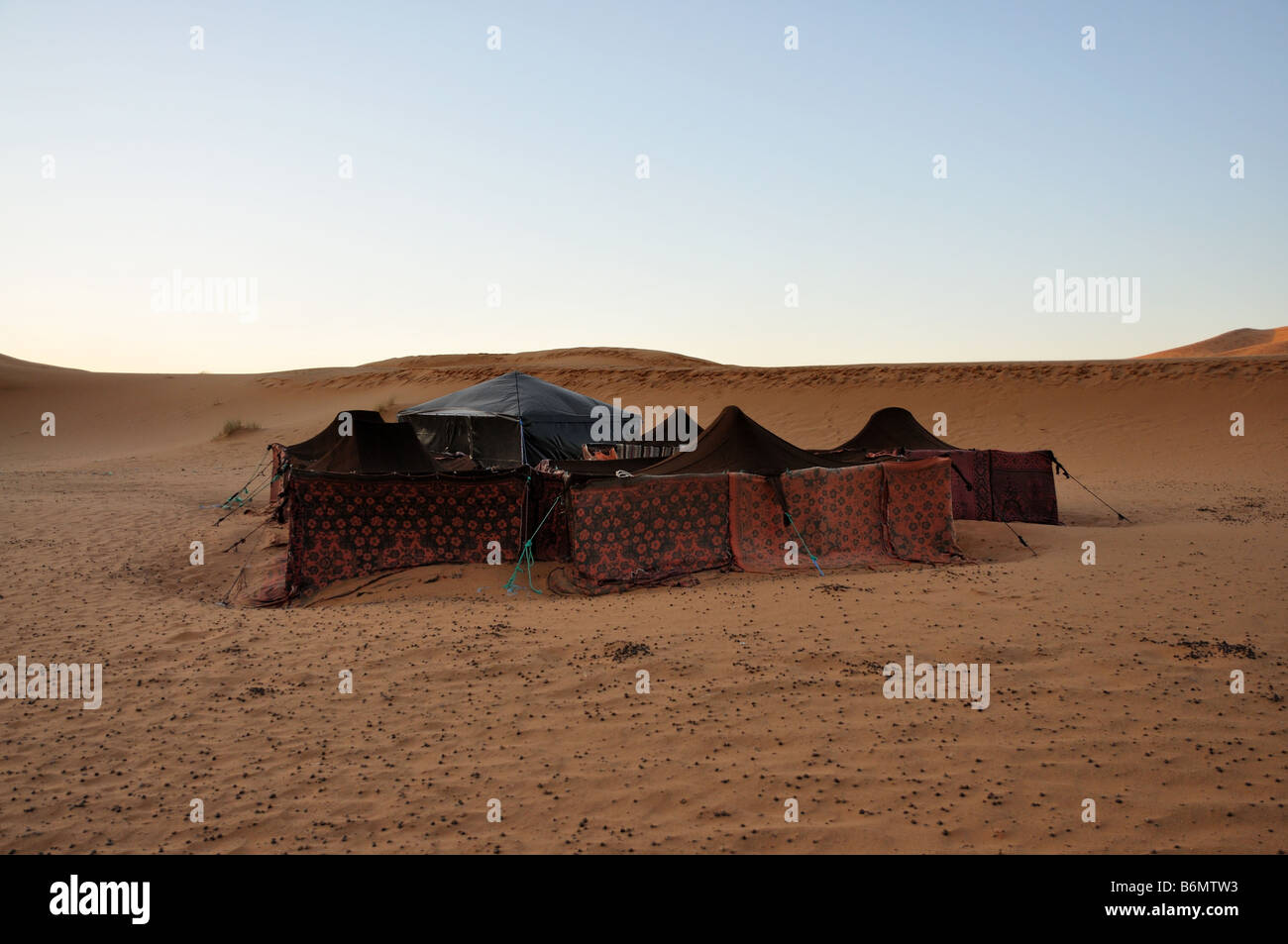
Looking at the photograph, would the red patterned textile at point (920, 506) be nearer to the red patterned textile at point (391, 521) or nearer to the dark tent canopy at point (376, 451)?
the red patterned textile at point (391, 521)

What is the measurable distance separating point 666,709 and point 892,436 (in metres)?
9.87

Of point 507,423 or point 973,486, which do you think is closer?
point 973,486

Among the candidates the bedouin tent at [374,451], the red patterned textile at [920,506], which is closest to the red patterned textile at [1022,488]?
the red patterned textile at [920,506]

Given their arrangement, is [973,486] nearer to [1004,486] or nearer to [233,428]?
[1004,486]

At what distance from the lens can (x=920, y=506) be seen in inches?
406

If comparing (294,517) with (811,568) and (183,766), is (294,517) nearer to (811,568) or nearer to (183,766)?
(183,766)

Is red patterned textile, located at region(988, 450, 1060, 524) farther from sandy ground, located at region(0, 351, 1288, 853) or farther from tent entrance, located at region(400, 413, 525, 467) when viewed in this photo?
tent entrance, located at region(400, 413, 525, 467)

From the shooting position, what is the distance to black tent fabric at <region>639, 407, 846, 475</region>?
10164mm

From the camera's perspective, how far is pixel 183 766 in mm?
4672

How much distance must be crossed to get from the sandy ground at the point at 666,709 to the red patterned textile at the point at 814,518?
59 cm

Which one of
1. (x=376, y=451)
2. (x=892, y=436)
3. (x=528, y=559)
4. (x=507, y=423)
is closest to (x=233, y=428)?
(x=507, y=423)

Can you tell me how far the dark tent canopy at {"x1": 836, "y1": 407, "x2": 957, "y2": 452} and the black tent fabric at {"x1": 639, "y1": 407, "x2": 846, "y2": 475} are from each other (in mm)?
3375
